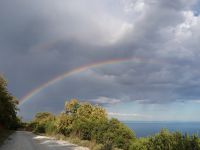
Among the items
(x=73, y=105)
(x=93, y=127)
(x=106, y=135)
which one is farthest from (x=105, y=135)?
(x=73, y=105)

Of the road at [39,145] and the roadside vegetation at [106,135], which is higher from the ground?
the roadside vegetation at [106,135]

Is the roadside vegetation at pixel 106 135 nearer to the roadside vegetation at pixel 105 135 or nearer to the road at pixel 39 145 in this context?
the roadside vegetation at pixel 105 135

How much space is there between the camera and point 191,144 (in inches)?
531

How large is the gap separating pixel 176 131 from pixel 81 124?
74.5 feet

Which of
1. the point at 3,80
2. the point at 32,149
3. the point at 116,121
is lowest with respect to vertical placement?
the point at 32,149

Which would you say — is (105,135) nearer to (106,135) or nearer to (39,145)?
(106,135)

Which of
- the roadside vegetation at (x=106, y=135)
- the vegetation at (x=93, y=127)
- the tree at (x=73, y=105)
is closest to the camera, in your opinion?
the roadside vegetation at (x=106, y=135)

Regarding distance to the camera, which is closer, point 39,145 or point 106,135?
point 106,135

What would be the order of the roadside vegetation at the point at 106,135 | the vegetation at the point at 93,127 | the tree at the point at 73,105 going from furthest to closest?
the tree at the point at 73,105 → the vegetation at the point at 93,127 → the roadside vegetation at the point at 106,135

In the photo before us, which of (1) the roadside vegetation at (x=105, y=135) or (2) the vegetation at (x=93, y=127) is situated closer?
(1) the roadside vegetation at (x=105, y=135)

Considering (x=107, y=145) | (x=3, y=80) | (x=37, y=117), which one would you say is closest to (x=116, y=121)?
(x=107, y=145)

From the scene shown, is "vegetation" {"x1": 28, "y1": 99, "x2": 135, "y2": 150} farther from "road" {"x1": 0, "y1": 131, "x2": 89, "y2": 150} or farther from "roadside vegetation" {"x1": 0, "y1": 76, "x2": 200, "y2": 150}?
"road" {"x1": 0, "y1": 131, "x2": 89, "y2": 150}

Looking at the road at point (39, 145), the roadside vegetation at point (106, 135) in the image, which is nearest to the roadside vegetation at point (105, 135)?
the roadside vegetation at point (106, 135)

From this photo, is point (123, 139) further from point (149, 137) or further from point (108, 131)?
point (149, 137)
